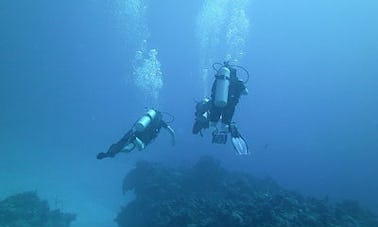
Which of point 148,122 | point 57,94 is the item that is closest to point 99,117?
point 57,94

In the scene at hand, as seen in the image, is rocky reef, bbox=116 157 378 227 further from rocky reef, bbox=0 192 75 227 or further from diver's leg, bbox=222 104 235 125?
rocky reef, bbox=0 192 75 227

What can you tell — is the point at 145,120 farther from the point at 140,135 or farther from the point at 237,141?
the point at 237,141

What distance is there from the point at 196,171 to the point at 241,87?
8.72 m

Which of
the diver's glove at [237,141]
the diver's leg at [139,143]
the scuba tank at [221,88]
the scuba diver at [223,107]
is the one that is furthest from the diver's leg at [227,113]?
the diver's leg at [139,143]

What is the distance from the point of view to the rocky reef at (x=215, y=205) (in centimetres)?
923

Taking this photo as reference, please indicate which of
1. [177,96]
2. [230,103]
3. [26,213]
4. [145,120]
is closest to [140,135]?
[145,120]

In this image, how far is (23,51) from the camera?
337 feet

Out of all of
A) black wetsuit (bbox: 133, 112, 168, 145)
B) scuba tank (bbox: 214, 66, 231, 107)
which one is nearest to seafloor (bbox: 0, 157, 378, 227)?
black wetsuit (bbox: 133, 112, 168, 145)

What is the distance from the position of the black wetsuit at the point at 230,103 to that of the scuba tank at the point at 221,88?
0.15 meters

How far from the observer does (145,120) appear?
30.3 ft

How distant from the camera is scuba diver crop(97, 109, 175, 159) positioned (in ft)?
29.3

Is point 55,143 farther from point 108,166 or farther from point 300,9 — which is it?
point 300,9

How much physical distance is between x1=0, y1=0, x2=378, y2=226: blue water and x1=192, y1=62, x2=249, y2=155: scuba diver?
1589 centimetres

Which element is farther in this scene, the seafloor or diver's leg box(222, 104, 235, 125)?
the seafloor
